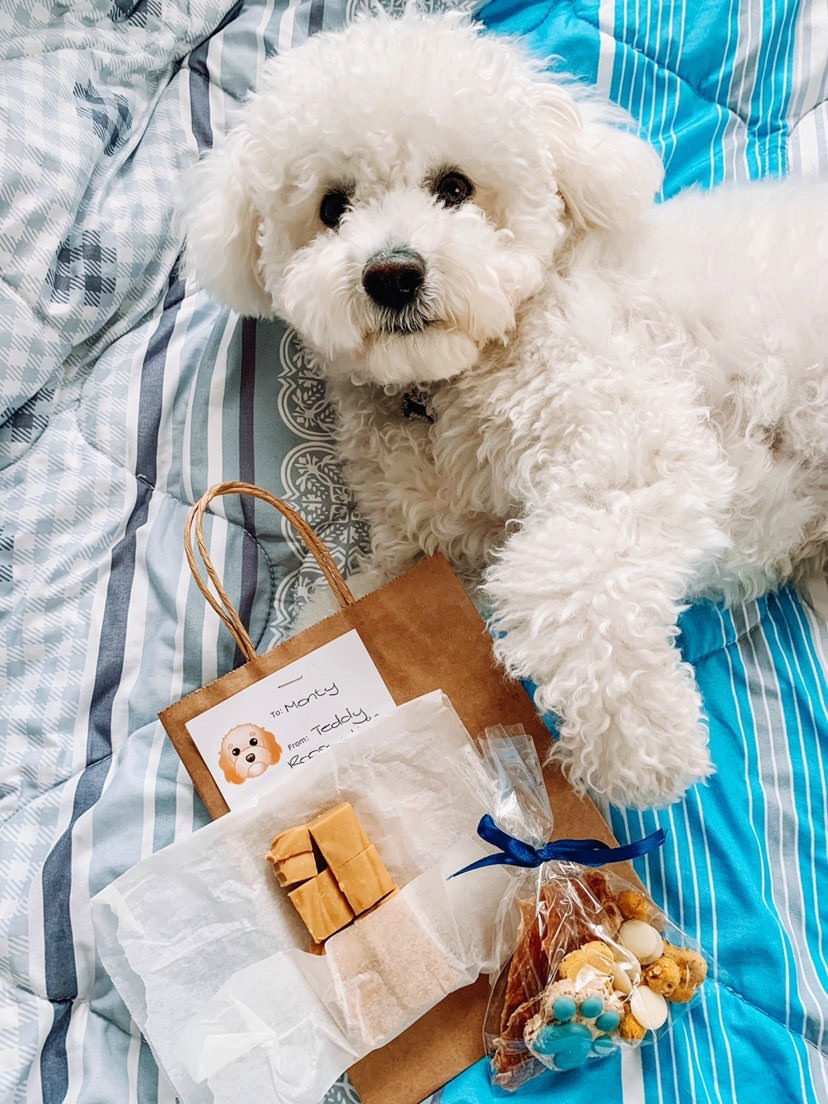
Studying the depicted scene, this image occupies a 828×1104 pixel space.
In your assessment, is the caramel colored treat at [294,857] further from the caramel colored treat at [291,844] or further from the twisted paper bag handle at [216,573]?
the twisted paper bag handle at [216,573]

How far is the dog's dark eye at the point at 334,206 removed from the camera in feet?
3.88

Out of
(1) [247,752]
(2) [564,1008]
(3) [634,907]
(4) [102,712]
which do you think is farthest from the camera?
(4) [102,712]

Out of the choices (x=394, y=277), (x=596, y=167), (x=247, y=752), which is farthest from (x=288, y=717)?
(x=596, y=167)

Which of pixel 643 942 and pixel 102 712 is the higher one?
pixel 102 712

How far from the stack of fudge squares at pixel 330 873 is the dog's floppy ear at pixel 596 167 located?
35.2 inches

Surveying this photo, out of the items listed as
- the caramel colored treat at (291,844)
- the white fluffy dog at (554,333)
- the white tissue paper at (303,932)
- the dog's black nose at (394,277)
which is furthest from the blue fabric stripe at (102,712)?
the dog's black nose at (394,277)

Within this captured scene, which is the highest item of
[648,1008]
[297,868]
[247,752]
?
[247,752]

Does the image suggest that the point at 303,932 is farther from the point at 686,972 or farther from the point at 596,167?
the point at 596,167

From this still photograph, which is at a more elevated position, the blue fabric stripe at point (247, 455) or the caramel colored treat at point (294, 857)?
the blue fabric stripe at point (247, 455)

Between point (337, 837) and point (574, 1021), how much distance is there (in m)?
0.35

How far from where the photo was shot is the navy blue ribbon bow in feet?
3.43

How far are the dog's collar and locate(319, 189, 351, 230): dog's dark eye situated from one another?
0.26 m

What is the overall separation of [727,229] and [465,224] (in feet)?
1.31

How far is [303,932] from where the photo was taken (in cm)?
111
